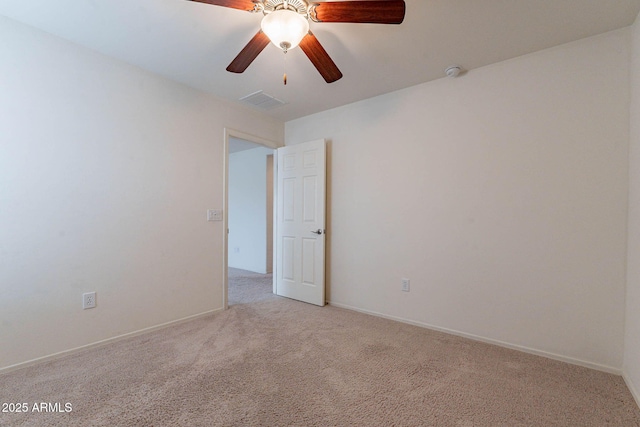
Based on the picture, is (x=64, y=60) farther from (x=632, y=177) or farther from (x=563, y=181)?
(x=632, y=177)

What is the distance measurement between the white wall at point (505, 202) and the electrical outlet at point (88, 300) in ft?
8.06

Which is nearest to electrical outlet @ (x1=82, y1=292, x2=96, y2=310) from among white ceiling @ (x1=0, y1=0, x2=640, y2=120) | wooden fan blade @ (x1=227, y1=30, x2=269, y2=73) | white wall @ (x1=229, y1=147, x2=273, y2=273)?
white ceiling @ (x1=0, y1=0, x2=640, y2=120)

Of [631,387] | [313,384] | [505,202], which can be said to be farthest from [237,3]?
[631,387]

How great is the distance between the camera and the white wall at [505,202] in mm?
1983

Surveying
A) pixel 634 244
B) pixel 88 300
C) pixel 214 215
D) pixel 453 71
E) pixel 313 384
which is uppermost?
pixel 453 71

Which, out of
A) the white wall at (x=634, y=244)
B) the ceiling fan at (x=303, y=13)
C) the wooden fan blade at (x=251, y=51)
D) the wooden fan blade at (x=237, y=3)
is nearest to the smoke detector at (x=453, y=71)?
the white wall at (x=634, y=244)

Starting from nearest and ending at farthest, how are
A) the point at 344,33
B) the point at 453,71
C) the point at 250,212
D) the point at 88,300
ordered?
1. the point at 344,33
2. the point at 88,300
3. the point at 453,71
4. the point at 250,212

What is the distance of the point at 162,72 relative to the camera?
261 centimetres

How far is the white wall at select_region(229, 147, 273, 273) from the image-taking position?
5402 millimetres

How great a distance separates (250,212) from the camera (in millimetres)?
5660

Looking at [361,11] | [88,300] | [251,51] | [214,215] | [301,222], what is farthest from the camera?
[301,222]

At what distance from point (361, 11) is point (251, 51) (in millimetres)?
724

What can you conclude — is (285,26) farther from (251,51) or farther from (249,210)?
(249,210)

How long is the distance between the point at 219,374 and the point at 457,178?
8.38 ft
